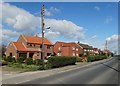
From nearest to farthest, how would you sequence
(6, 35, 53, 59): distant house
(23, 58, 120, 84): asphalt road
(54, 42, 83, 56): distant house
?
(23, 58, 120, 84): asphalt road
(6, 35, 53, 59): distant house
(54, 42, 83, 56): distant house

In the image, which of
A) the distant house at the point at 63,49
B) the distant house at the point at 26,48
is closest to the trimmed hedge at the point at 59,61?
the distant house at the point at 26,48

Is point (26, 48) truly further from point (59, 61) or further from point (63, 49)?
point (59, 61)

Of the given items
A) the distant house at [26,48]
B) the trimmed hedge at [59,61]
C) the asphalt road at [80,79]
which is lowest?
the asphalt road at [80,79]

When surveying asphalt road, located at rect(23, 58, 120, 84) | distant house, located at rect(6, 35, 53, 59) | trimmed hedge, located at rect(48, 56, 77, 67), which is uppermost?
distant house, located at rect(6, 35, 53, 59)

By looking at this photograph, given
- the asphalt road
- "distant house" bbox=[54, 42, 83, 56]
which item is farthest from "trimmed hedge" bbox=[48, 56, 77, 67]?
"distant house" bbox=[54, 42, 83, 56]

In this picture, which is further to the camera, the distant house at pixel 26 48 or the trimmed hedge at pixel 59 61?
the distant house at pixel 26 48

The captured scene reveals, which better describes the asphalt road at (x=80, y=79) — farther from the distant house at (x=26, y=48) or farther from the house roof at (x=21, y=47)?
the house roof at (x=21, y=47)

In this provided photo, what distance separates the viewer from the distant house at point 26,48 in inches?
2504

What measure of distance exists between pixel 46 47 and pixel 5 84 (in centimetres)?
5719

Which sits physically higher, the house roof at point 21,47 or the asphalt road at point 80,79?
the house roof at point 21,47

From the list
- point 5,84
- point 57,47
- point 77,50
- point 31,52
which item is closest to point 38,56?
point 31,52

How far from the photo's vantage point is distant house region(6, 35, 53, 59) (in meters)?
63.6

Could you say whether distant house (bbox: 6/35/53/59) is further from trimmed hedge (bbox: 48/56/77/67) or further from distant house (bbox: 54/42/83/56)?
trimmed hedge (bbox: 48/56/77/67)

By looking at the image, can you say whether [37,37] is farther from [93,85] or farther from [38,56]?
[93,85]
